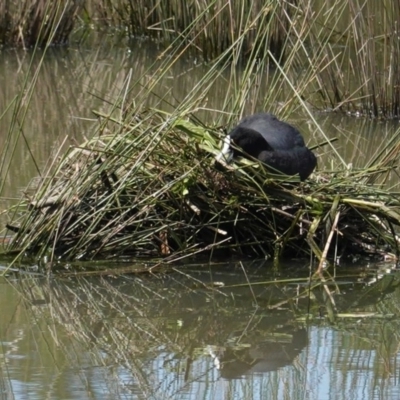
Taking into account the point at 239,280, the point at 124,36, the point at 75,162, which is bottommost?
the point at 124,36

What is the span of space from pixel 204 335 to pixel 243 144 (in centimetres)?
96

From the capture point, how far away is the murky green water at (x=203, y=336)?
2816 mm

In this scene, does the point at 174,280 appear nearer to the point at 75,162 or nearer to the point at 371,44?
the point at 75,162

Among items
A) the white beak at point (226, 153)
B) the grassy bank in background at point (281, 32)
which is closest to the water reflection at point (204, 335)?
the white beak at point (226, 153)

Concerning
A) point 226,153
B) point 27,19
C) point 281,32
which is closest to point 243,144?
point 226,153

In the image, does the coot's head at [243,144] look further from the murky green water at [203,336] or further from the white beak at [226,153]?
the murky green water at [203,336]

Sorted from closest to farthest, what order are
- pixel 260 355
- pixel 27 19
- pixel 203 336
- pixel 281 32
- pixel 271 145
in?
pixel 260 355
pixel 203 336
pixel 271 145
pixel 281 32
pixel 27 19

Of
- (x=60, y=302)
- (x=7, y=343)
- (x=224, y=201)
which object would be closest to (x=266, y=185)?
(x=224, y=201)

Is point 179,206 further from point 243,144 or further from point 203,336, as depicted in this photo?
point 203,336

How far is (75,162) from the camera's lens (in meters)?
4.04

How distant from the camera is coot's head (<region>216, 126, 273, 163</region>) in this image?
3885mm

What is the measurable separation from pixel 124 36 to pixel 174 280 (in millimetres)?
5701

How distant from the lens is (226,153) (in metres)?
3.87

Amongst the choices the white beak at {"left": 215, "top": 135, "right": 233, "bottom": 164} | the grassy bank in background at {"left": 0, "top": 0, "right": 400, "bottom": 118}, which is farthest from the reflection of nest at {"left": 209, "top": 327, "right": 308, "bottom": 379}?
the grassy bank in background at {"left": 0, "top": 0, "right": 400, "bottom": 118}
